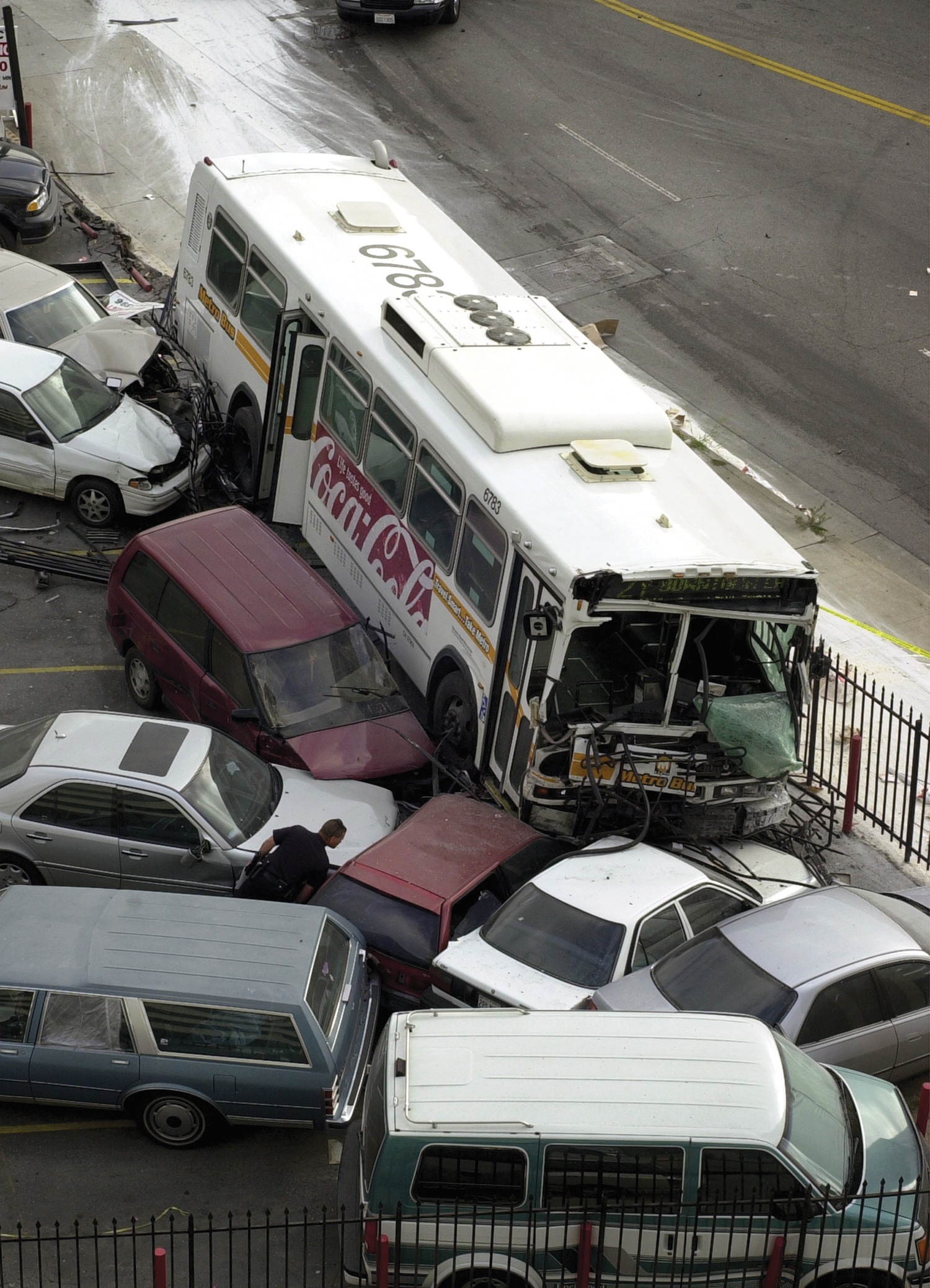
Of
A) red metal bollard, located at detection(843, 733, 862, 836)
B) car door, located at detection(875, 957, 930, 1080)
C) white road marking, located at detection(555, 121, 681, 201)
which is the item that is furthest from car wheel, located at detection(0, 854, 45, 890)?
white road marking, located at detection(555, 121, 681, 201)

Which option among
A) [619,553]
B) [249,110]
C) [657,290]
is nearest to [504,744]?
[619,553]

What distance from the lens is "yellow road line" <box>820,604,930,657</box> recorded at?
49.1ft

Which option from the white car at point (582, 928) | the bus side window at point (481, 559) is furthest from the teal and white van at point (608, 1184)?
the bus side window at point (481, 559)

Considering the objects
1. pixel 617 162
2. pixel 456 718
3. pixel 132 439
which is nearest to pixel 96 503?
pixel 132 439

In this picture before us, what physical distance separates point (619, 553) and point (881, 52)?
20365 millimetres

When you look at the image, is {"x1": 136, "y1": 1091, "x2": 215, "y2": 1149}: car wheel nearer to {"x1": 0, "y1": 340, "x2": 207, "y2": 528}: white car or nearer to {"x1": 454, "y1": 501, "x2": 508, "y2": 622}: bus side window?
{"x1": 454, "y1": 501, "x2": 508, "y2": 622}: bus side window

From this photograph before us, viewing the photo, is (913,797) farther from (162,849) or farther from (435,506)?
(162,849)

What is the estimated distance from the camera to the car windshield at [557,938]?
31.8 feet

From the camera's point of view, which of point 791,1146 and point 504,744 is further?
point 504,744

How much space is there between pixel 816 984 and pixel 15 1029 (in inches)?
189

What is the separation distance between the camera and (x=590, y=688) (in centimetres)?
→ 1108

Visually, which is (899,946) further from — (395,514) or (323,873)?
A: (395,514)

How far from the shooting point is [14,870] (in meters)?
10.7

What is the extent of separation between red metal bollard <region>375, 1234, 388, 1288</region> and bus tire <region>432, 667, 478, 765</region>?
486 centimetres
